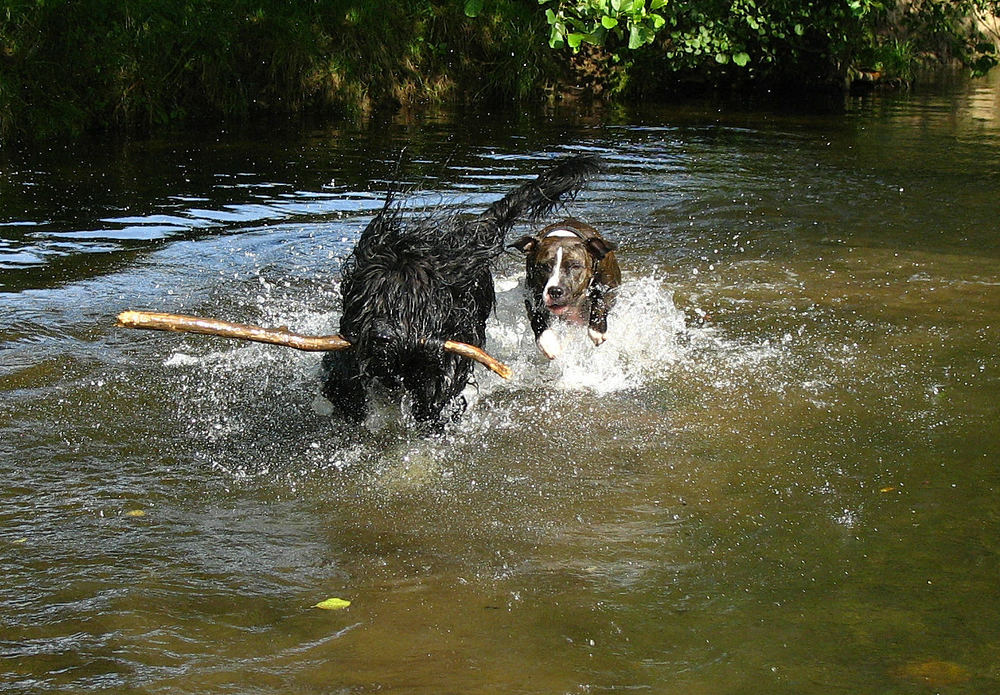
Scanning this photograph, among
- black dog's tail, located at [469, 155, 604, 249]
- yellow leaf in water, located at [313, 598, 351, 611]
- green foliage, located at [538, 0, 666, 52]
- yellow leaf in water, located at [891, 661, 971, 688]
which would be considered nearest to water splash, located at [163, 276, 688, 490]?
black dog's tail, located at [469, 155, 604, 249]

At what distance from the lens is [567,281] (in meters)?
7.07

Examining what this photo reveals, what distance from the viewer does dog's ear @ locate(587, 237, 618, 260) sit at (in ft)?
23.9

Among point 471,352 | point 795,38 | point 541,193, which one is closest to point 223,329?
point 471,352

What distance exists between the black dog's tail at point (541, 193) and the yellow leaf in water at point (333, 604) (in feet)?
9.05

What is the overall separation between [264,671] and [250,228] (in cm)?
738

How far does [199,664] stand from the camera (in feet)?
11.6

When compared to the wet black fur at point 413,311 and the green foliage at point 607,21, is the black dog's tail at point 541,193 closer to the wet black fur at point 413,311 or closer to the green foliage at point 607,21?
the wet black fur at point 413,311

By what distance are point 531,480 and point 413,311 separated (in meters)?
1.01

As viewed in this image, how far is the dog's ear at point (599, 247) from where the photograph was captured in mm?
7273

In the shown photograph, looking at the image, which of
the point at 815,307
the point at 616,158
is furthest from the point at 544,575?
the point at 616,158

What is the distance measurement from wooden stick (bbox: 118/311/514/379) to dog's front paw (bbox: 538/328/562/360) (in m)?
1.71

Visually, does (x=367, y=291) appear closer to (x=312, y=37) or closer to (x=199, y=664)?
(x=199, y=664)

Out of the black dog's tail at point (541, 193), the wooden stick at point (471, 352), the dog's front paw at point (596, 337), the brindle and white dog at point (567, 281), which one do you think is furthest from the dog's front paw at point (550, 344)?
the wooden stick at point (471, 352)

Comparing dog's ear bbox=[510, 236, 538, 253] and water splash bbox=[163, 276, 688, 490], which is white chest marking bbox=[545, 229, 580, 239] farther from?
water splash bbox=[163, 276, 688, 490]
